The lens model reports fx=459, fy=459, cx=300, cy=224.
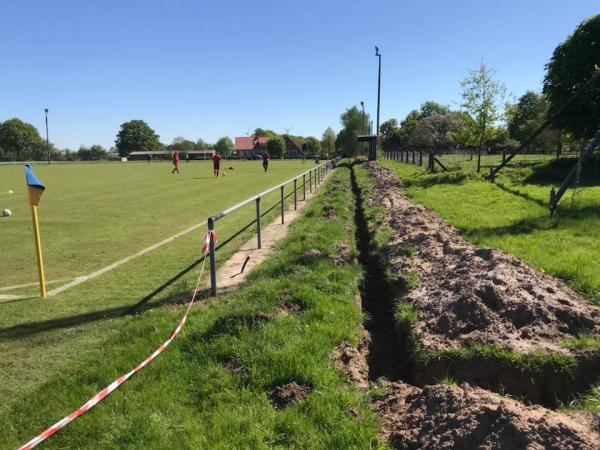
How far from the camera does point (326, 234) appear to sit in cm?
894

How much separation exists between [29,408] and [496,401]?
3.38 m

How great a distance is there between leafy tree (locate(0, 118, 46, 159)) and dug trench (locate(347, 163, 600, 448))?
149 meters

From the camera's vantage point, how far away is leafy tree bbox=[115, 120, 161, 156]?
5945 inches

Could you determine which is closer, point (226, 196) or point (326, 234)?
point (326, 234)

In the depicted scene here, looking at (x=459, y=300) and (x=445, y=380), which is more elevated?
(x=459, y=300)

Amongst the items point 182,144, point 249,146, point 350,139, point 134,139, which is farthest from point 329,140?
point 134,139

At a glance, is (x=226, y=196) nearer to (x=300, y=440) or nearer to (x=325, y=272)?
(x=325, y=272)

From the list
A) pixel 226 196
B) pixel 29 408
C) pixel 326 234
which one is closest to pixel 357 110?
pixel 226 196

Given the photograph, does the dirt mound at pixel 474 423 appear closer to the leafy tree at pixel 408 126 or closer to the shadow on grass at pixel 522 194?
the shadow on grass at pixel 522 194

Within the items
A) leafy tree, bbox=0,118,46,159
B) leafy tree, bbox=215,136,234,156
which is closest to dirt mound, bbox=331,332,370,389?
leafy tree, bbox=215,136,234,156

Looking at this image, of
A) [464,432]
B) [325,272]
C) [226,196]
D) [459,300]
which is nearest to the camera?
[464,432]

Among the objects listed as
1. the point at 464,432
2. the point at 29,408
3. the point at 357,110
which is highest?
the point at 357,110

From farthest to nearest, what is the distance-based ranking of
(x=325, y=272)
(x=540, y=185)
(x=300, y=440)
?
A: (x=540, y=185), (x=325, y=272), (x=300, y=440)

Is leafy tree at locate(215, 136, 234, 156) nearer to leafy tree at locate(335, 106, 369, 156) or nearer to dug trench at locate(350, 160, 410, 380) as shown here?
leafy tree at locate(335, 106, 369, 156)
